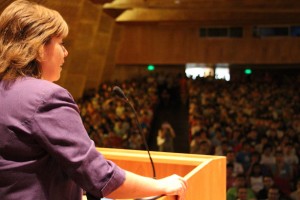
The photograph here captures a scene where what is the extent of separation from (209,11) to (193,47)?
3489 millimetres

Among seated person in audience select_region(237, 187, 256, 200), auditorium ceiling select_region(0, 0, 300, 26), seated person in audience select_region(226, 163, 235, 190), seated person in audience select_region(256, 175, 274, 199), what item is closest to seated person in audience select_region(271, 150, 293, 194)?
seated person in audience select_region(256, 175, 274, 199)

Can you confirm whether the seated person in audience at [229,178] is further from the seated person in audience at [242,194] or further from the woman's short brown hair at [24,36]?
the woman's short brown hair at [24,36]

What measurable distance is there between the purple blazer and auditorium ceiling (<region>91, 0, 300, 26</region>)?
367 inches

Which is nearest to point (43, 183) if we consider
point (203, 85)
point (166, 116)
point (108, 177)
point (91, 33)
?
point (108, 177)

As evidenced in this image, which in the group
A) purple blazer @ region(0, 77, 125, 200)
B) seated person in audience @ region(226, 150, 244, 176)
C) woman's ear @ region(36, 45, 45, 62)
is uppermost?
woman's ear @ region(36, 45, 45, 62)

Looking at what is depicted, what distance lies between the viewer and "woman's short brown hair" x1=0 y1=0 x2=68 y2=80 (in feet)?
3.84

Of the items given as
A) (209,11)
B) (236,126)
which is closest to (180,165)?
(236,126)

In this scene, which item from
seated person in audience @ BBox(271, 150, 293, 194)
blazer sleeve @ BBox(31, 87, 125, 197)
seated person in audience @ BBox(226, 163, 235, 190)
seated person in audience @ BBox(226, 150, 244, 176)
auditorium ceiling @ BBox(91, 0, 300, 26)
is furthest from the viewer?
auditorium ceiling @ BBox(91, 0, 300, 26)

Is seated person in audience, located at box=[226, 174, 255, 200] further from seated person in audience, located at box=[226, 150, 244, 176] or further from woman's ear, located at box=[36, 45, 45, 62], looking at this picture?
woman's ear, located at box=[36, 45, 45, 62]

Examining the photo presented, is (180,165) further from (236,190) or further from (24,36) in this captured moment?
(236,190)

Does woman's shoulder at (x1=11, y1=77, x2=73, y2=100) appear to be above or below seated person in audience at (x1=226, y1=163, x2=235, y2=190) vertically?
above

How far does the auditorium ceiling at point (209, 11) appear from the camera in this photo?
11672mm

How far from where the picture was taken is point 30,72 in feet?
3.93

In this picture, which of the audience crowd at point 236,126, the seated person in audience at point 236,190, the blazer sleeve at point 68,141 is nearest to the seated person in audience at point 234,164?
the audience crowd at point 236,126
